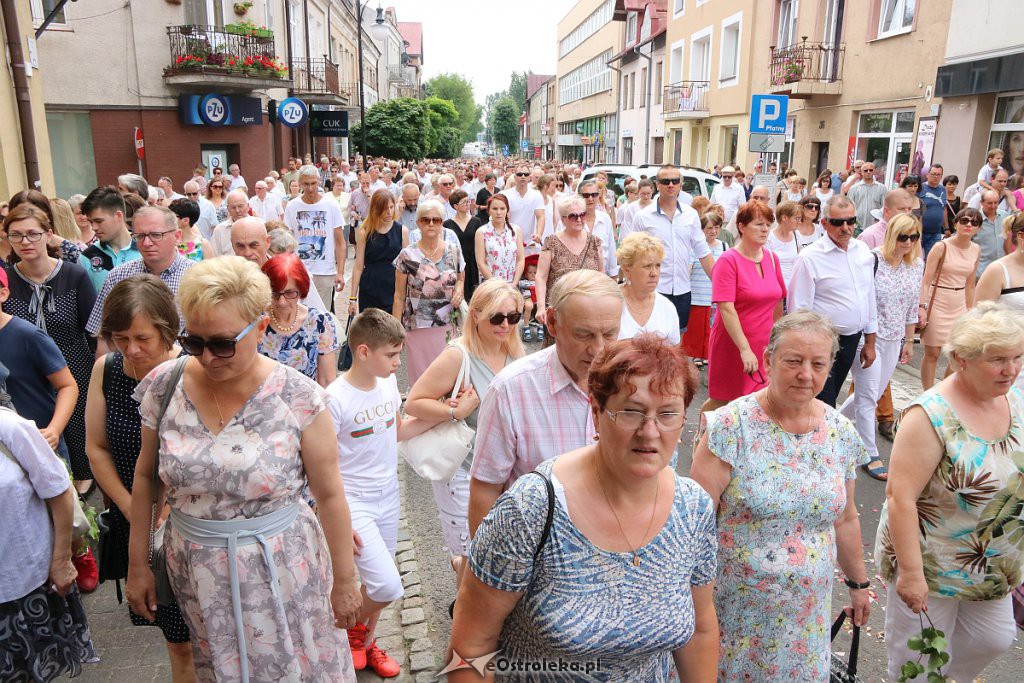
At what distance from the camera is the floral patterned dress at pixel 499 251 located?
8.05 m

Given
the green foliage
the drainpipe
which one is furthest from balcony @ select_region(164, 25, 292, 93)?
the green foliage

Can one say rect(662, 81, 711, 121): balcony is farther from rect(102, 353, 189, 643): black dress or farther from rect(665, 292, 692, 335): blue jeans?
rect(102, 353, 189, 643): black dress

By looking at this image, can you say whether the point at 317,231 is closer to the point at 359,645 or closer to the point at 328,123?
the point at 359,645

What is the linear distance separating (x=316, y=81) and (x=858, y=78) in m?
20.1

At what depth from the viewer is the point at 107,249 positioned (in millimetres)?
5703

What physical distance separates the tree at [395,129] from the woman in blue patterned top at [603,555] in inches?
1475

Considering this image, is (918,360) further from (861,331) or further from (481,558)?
(481,558)

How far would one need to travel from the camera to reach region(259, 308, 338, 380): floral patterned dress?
4.14 m

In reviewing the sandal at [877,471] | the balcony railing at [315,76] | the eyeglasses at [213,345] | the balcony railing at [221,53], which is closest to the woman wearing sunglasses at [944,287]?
the sandal at [877,471]

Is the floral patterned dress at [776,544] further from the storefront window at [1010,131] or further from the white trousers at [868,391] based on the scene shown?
the storefront window at [1010,131]

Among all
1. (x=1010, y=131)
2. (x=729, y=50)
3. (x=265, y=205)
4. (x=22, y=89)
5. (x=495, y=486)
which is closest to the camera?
(x=495, y=486)

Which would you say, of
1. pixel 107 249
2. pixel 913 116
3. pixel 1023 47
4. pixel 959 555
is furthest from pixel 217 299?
pixel 913 116

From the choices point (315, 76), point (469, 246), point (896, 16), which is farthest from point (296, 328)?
point (315, 76)

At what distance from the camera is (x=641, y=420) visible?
6.35 ft
